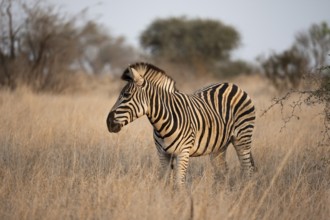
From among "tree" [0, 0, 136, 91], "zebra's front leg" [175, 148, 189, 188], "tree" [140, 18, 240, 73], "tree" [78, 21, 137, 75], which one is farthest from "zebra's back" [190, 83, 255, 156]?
"tree" [78, 21, 137, 75]

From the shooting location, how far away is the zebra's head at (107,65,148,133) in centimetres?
490

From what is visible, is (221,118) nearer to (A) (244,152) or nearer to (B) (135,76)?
(A) (244,152)

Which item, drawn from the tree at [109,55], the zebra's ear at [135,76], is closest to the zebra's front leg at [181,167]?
the zebra's ear at [135,76]

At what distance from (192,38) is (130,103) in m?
26.5

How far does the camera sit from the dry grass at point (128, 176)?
4348 mm

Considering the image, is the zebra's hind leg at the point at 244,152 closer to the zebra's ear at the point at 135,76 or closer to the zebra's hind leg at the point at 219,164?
the zebra's hind leg at the point at 219,164

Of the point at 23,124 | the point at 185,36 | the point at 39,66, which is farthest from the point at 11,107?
the point at 185,36

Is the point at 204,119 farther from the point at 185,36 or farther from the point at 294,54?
the point at 185,36

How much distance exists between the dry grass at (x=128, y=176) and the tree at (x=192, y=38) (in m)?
20.7

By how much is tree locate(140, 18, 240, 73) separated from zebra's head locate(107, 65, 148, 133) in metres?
24.6

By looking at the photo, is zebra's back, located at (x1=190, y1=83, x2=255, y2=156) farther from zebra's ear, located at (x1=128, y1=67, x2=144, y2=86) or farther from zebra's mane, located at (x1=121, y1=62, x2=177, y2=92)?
zebra's ear, located at (x1=128, y1=67, x2=144, y2=86)

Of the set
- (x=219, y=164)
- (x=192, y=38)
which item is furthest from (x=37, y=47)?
(x=192, y=38)

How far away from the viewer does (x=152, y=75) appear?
5309mm

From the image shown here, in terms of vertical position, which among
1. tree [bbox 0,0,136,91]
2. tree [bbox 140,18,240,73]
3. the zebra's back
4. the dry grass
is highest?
tree [bbox 140,18,240,73]
